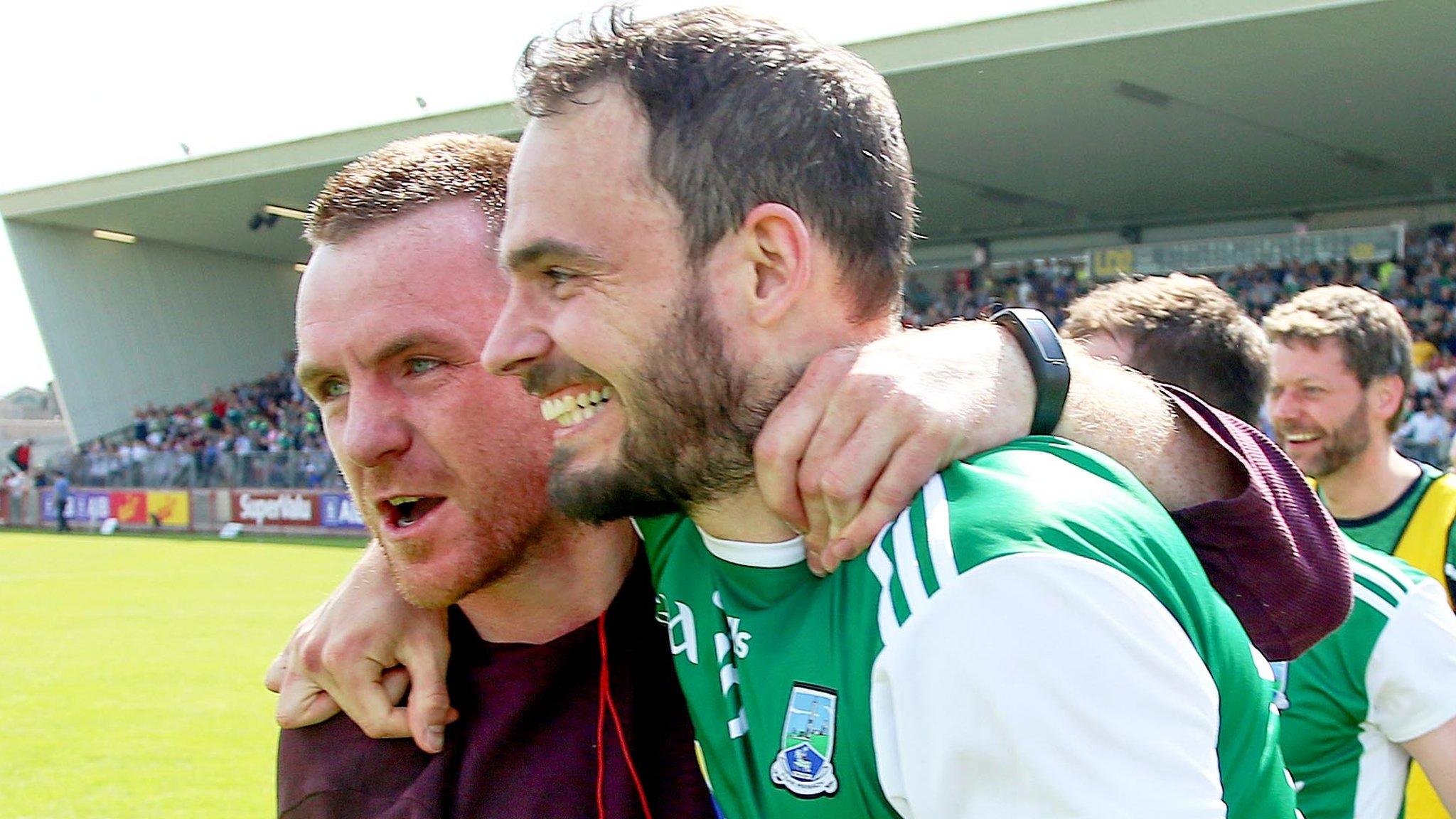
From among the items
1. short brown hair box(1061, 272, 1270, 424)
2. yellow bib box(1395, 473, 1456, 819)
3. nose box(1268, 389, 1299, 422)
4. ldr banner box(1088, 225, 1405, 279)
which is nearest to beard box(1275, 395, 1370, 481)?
nose box(1268, 389, 1299, 422)

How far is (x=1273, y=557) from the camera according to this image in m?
1.71

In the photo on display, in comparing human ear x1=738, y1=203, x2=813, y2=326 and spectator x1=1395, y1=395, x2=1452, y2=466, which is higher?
human ear x1=738, y1=203, x2=813, y2=326

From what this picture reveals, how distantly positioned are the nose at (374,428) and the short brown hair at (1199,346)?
A: 189cm

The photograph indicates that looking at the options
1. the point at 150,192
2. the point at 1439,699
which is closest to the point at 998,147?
the point at 150,192

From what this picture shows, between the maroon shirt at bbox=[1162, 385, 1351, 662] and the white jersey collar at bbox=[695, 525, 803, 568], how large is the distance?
0.54m

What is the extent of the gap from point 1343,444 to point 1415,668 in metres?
1.63

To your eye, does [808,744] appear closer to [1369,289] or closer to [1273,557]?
[1273,557]

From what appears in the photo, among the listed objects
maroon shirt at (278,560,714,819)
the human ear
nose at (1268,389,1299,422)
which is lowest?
nose at (1268,389,1299,422)

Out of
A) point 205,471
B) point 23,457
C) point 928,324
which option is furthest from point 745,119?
point 23,457

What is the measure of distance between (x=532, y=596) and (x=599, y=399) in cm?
62

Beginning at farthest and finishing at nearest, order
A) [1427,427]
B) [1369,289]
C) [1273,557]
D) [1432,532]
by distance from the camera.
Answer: [1369,289] < [1427,427] < [1432,532] < [1273,557]

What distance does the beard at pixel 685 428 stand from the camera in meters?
1.70

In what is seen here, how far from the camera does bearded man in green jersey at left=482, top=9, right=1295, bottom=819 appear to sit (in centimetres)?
143

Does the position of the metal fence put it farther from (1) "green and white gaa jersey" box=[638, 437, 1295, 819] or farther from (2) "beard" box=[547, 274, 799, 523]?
(1) "green and white gaa jersey" box=[638, 437, 1295, 819]
